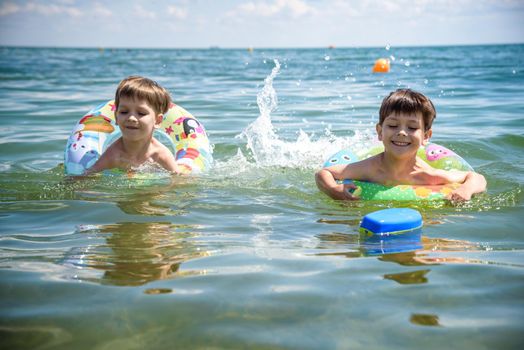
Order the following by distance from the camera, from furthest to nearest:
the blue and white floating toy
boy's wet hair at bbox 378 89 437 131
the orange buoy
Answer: the orange buoy → boy's wet hair at bbox 378 89 437 131 → the blue and white floating toy

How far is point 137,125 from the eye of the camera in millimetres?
5156

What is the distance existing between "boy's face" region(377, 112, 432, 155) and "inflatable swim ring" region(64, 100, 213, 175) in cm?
188

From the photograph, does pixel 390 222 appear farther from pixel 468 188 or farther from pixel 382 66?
pixel 382 66

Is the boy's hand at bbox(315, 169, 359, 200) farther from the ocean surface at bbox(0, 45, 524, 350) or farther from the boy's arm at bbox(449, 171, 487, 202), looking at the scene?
the boy's arm at bbox(449, 171, 487, 202)

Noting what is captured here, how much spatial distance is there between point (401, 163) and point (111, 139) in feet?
9.47

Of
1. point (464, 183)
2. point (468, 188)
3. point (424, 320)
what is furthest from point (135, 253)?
point (464, 183)

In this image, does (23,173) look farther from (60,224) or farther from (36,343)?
(36,343)

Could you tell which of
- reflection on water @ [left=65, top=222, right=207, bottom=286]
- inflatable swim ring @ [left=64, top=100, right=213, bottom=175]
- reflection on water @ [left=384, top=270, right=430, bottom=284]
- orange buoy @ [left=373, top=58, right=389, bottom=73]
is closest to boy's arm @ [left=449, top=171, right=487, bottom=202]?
reflection on water @ [left=384, top=270, right=430, bottom=284]

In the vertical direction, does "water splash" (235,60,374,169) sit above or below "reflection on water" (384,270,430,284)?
above

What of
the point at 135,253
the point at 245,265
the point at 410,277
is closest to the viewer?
the point at 410,277

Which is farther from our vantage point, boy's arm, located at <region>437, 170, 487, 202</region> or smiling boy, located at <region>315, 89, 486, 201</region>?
smiling boy, located at <region>315, 89, 486, 201</region>

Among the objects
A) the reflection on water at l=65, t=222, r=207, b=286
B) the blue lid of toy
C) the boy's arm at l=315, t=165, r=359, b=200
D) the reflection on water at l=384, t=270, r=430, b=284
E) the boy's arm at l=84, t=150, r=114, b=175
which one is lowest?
the reflection on water at l=384, t=270, r=430, b=284

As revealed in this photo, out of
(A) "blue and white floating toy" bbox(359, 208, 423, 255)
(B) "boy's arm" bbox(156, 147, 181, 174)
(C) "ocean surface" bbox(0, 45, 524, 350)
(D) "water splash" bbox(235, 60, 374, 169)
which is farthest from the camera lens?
(D) "water splash" bbox(235, 60, 374, 169)

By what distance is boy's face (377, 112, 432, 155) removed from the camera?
436 centimetres
